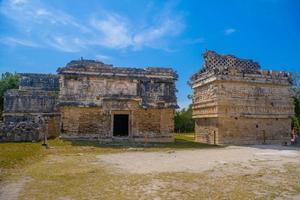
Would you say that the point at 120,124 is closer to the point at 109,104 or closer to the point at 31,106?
the point at 109,104

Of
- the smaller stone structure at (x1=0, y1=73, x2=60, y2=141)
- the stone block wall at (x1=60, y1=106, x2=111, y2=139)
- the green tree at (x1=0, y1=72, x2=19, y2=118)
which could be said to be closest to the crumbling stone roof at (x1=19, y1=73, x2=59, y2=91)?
the smaller stone structure at (x1=0, y1=73, x2=60, y2=141)

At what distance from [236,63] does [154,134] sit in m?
8.71

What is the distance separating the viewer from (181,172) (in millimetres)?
7793

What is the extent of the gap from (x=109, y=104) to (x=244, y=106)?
8.69 meters

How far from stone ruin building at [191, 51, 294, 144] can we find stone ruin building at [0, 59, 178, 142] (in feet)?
8.30

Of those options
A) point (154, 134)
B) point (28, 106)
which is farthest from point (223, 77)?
point (28, 106)

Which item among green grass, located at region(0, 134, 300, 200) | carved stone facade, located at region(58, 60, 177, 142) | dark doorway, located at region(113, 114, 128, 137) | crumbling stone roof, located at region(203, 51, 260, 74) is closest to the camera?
green grass, located at region(0, 134, 300, 200)

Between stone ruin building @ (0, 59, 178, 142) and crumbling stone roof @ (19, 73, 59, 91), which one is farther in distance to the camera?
crumbling stone roof @ (19, 73, 59, 91)

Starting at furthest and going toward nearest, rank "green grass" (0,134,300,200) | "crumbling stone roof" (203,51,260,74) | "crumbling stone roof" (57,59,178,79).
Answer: "crumbling stone roof" (203,51,260,74) < "crumbling stone roof" (57,59,178,79) < "green grass" (0,134,300,200)

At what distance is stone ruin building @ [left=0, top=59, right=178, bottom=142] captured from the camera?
1822 cm

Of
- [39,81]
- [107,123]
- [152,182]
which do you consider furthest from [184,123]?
[152,182]

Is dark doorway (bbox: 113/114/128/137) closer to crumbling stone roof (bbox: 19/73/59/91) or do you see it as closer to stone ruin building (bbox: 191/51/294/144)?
stone ruin building (bbox: 191/51/294/144)

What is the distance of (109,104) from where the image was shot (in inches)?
737

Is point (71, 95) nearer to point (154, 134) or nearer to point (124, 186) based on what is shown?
point (154, 134)
